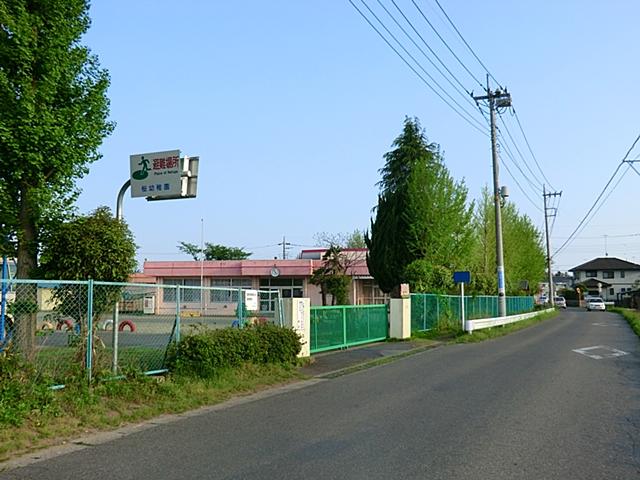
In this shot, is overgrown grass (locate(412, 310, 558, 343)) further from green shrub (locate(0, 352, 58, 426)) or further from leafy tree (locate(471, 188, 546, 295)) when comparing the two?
green shrub (locate(0, 352, 58, 426))

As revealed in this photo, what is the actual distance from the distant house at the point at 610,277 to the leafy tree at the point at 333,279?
8305 centimetres

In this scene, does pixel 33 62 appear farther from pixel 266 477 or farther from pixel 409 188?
pixel 409 188

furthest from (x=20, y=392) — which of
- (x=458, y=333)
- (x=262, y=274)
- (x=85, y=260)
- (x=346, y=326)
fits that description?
(x=262, y=274)

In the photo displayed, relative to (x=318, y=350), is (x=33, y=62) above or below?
above

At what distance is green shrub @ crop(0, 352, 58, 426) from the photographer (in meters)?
7.65

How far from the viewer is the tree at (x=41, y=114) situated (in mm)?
10289

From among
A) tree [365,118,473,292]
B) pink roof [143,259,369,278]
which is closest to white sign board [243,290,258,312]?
tree [365,118,473,292]

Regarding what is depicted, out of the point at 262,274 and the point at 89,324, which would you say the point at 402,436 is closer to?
the point at 89,324

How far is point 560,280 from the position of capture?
17712cm

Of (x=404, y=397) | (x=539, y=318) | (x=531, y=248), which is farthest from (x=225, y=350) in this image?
(x=531, y=248)

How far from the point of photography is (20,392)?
26.3 ft

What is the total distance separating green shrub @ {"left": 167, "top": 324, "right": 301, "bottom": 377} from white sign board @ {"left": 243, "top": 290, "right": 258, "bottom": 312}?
1191mm

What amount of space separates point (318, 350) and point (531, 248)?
49112mm

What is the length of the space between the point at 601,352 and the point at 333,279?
2571cm
